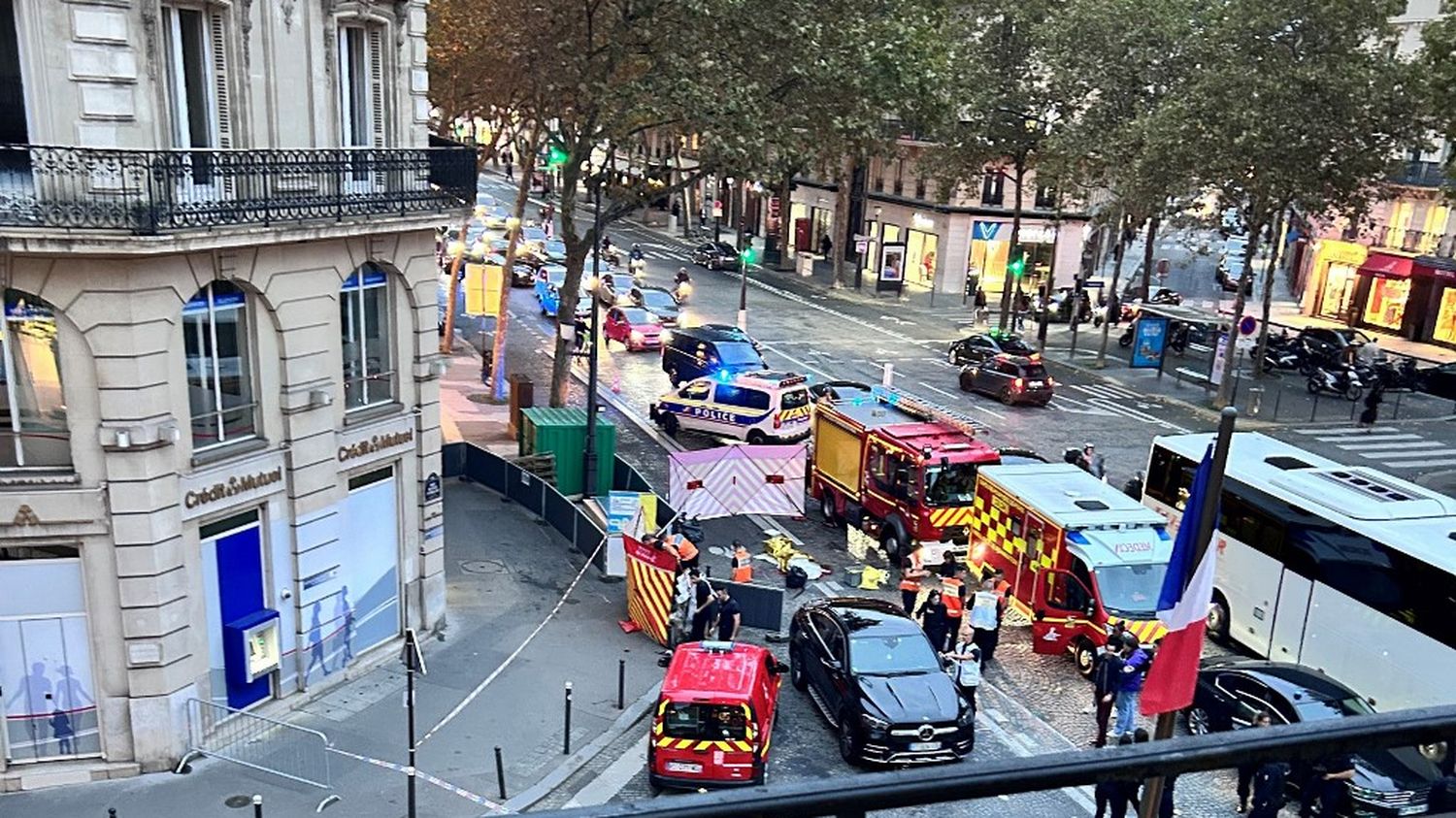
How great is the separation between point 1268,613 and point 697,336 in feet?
65.7

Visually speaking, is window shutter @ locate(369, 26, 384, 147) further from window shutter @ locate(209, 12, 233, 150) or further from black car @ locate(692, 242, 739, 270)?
black car @ locate(692, 242, 739, 270)

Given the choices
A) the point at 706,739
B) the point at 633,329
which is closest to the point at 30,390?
the point at 706,739

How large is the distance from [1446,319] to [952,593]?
39.5 metres

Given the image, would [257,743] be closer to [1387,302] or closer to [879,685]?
[879,685]

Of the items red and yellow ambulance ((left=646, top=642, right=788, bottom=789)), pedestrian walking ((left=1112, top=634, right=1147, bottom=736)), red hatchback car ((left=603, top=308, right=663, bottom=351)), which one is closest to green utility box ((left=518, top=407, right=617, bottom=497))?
red and yellow ambulance ((left=646, top=642, right=788, bottom=789))

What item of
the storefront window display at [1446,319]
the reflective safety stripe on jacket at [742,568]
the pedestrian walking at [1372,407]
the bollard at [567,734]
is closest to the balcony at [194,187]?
the bollard at [567,734]

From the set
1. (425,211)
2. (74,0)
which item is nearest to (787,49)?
(425,211)

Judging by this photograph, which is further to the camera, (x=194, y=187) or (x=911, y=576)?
(x=911, y=576)

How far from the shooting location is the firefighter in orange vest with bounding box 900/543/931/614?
20016 millimetres

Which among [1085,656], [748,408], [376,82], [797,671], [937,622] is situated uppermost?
[376,82]

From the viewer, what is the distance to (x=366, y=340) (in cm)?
1777

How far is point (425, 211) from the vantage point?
17.3 metres

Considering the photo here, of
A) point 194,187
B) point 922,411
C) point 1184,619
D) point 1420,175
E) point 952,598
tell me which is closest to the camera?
point 1184,619

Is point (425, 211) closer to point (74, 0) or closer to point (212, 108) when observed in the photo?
point (212, 108)
